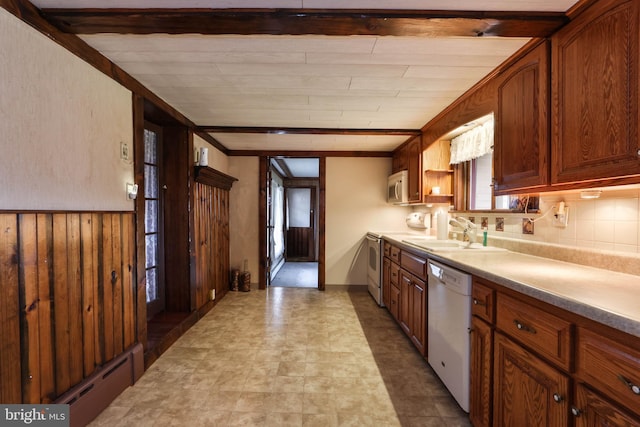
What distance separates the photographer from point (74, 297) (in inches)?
59.1

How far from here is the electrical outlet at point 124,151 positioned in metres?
1.88

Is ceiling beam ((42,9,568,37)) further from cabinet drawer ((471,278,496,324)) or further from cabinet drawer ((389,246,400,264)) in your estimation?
cabinet drawer ((389,246,400,264))

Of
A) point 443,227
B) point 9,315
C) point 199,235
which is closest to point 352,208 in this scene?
point 443,227

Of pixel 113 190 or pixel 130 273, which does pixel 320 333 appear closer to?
pixel 130 273

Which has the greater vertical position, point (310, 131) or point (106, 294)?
point (310, 131)

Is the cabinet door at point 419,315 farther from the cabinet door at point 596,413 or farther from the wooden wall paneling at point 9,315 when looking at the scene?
the wooden wall paneling at point 9,315

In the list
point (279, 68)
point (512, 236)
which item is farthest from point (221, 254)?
point (512, 236)

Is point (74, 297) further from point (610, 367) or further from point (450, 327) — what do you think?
point (610, 367)

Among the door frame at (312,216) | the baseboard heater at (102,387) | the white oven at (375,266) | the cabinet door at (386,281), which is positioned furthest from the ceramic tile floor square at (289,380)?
the door frame at (312,216)

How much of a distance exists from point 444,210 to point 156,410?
3.14m

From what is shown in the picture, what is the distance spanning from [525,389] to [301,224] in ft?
21.4

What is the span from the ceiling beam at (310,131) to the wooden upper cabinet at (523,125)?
4.61 feet

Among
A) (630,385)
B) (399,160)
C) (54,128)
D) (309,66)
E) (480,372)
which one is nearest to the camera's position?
(630,385)

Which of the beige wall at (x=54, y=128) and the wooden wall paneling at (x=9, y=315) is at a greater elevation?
the beige wall at (x=54, y=128)
